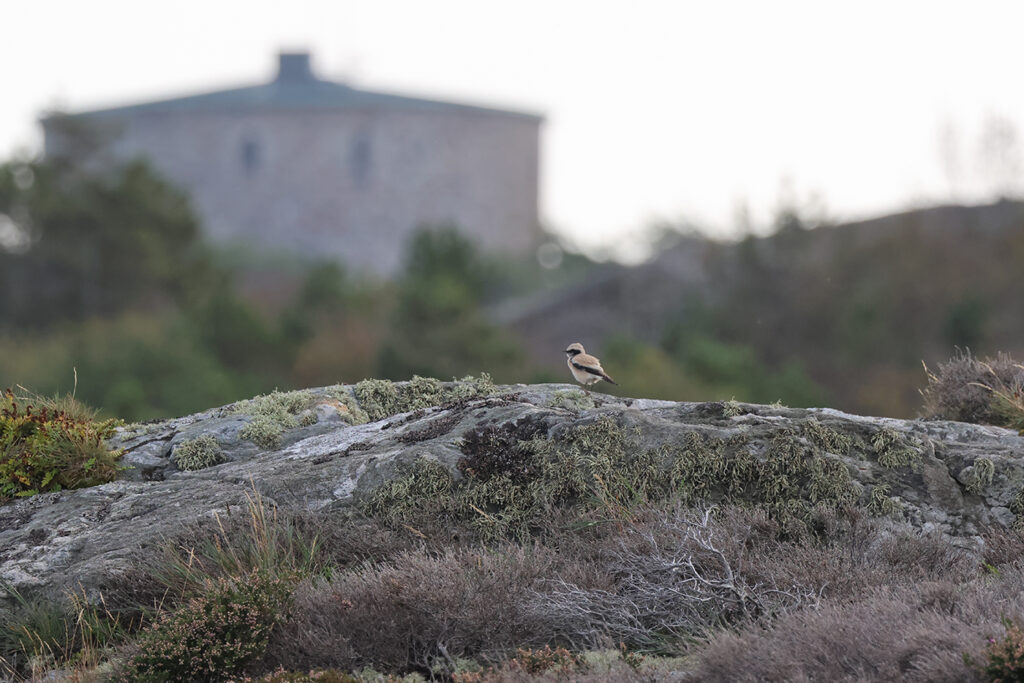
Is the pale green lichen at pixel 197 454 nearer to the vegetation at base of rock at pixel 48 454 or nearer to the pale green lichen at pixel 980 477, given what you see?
the vegetation at base of rock at pixel 48 454

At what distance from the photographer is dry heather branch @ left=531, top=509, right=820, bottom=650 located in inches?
212

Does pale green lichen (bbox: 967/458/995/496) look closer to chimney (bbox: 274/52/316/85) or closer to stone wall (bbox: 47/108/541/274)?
stone wall (bbox: 47/108/541/274)

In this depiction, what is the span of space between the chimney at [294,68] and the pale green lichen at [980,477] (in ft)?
233

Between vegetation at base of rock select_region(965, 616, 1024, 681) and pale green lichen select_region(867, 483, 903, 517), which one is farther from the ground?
vegetation at base of rock select_region(965, 616, 1024, 681)

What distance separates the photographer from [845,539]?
6031 mm

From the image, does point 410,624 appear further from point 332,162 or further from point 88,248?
point 332,162

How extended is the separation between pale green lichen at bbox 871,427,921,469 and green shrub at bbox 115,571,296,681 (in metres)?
3.61

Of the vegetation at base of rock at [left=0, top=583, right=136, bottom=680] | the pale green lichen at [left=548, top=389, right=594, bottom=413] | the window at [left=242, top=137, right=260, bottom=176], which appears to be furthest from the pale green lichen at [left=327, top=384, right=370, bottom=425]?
the window at [left=242, top=137, right=260, bottom=176]

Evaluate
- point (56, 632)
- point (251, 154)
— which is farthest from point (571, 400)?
point (251, 154)

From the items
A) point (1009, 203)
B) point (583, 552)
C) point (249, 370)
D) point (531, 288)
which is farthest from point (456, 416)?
point (531, 288)

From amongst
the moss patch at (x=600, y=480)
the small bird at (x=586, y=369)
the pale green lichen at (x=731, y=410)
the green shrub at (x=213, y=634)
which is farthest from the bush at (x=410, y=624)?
the small bird at (x=586, y=369)

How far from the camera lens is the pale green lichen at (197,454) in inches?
304

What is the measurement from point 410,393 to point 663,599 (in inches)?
144

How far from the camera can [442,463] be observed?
6848mm
